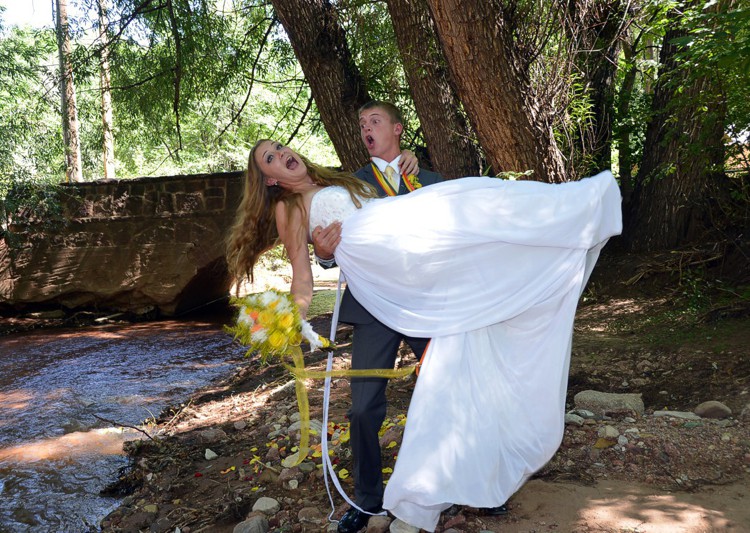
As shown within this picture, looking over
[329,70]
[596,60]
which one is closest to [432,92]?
[329,70]

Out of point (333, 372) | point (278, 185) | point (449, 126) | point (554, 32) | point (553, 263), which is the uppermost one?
point (554, 32)

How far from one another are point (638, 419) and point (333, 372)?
2.07 meters

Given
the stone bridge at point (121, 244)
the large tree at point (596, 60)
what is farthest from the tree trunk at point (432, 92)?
the stone bridge at point (121, 244)

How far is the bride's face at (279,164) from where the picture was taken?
300cm

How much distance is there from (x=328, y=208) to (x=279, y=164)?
305 millimetres

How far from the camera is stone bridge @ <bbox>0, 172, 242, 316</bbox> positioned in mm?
10844

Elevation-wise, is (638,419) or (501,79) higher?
(501,79)

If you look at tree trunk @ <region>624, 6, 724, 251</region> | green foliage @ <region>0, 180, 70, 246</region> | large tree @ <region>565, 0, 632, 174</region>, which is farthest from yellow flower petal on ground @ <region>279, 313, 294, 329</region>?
green foliage @ <region>0, 180, 70, 246</region>

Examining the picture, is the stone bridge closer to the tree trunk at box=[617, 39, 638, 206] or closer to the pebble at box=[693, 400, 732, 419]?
the tree trunk at box=[617, 39, 638, 206]

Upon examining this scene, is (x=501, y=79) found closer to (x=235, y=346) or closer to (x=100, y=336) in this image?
(x=235, y=346)

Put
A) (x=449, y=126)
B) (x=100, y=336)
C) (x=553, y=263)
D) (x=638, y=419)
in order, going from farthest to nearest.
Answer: (x=100, y=336) → (x=449, y=126) → (x=638, y=419) → (x=553, y=263)

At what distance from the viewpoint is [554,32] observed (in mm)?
5250

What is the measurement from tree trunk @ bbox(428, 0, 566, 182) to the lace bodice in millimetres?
1956

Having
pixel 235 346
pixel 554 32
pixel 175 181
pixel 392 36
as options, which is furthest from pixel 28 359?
pixel 554 32
